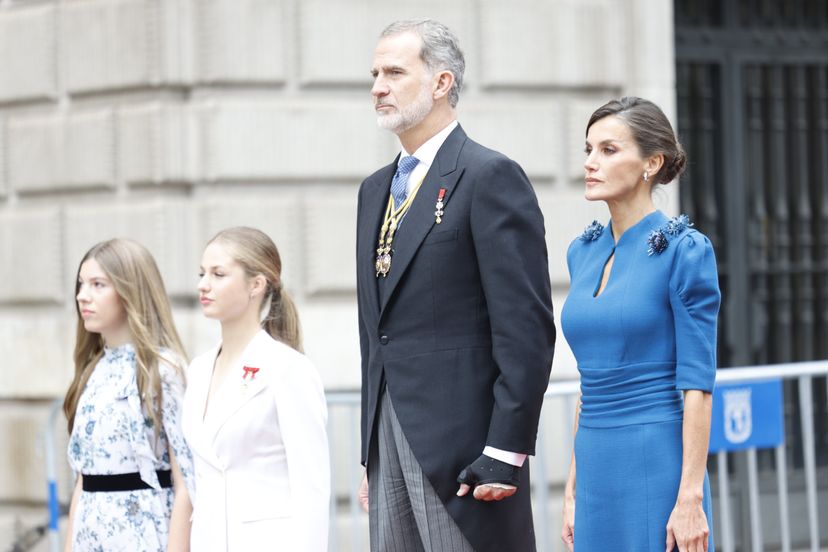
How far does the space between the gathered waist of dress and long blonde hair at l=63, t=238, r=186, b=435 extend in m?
1.57

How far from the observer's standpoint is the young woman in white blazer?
395 centimetres

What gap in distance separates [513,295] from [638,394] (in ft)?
1.34

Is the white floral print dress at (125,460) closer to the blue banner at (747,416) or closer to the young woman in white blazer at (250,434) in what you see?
the young woman in white blazer at (250,434)

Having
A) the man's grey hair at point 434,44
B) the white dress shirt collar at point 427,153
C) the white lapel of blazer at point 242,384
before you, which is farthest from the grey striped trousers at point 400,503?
the man's grey hair at point 434,44

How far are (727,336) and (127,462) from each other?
4.98 meters

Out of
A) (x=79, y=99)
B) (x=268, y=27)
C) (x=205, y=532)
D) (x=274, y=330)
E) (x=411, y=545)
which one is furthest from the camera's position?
(x=79, y=99)

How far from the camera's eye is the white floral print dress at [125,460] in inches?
180

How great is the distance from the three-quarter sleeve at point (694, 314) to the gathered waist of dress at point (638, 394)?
0.07 meters

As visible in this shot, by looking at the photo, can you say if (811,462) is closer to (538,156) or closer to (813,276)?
(538,156)

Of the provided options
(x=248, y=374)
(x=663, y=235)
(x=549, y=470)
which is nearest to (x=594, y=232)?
(x=663, y=235)

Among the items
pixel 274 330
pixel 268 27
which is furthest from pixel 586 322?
pixel 268 27

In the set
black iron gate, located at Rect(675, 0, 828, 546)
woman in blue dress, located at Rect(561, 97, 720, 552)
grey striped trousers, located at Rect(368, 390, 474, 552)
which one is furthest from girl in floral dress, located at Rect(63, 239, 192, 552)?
black iron gate, located at Rect(675, 0, 828, 546)

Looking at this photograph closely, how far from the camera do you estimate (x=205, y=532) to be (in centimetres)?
404

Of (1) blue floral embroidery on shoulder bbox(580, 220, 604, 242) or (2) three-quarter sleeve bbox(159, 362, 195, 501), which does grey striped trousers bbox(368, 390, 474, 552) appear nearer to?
(1) blue floral embroidery on shoulder bbox(580, 220, 604, 242)
